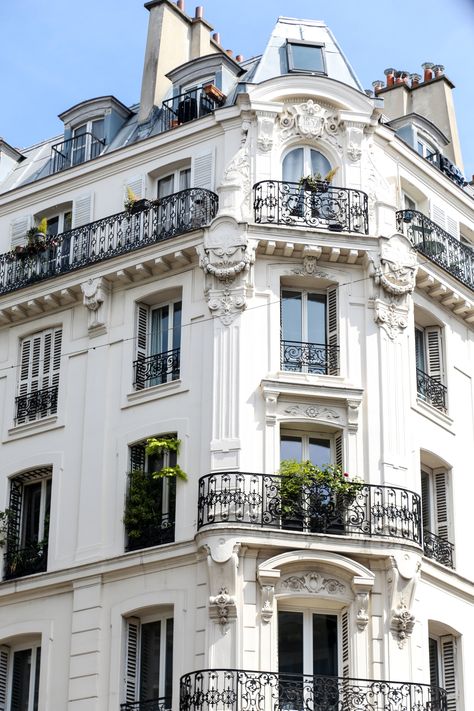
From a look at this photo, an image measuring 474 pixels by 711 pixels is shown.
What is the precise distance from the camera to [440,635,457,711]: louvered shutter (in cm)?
2588

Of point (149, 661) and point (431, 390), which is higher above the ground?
point (431, 390)

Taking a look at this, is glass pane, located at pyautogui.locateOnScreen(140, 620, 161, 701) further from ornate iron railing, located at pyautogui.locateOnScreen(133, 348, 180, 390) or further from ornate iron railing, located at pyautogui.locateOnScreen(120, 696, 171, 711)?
ornate iron railing, located at pyautogui.locateOnScreen(133, 348, 180, 390)

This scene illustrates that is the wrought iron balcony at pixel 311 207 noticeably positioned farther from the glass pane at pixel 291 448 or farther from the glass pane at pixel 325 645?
the glass pane at pixel 325 645

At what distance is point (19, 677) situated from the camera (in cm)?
2677

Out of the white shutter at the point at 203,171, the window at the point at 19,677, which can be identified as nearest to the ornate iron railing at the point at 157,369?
the white shutter at the point at 203,171

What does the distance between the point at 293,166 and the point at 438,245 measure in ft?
11.0

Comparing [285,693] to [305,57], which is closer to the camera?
[285,693]

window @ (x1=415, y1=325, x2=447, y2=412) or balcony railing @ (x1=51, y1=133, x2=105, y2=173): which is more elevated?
balcony railing @ (x1=51, y1=133, x2=105, y2=173)

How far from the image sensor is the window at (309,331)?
26734 millimetres

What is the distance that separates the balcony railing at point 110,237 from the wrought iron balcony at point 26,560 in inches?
209

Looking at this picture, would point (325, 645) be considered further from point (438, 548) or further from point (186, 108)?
point (186, 108)

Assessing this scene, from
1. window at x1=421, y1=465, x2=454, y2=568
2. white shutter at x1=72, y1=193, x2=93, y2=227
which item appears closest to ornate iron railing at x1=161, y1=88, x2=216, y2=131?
white shutter at x1=72, y1=193, x2=93, y2=227

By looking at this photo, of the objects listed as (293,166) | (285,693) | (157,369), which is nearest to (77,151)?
(293,166)

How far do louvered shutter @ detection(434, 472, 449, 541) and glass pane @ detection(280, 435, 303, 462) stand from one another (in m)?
3.10
